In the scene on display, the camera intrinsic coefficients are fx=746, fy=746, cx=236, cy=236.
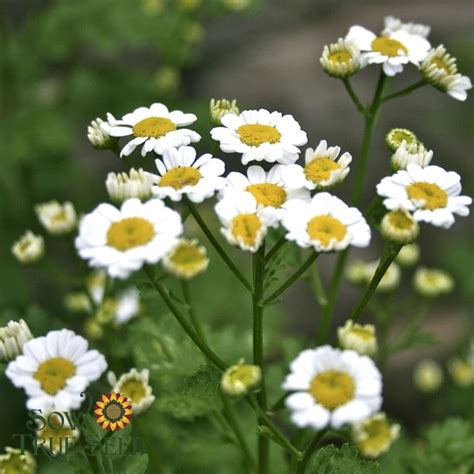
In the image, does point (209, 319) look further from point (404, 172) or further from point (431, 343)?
point (404, 172)

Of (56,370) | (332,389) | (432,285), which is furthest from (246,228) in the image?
(432,285)

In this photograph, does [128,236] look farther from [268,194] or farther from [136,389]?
[136,389]

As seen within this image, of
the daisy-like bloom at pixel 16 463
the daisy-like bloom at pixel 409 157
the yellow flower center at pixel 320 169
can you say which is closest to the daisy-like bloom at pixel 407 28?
the daisy-like bloom at pixel 409 157

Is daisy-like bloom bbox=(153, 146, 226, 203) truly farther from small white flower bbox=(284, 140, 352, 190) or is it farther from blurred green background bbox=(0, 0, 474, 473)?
blurred green background bbox=(0, 0, 474, 473)

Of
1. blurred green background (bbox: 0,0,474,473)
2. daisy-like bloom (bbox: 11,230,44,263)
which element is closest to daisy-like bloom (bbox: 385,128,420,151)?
blurred green background (bbox: 0,0,474,473)

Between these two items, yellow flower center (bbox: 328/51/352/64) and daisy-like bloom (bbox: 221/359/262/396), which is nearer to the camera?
daisy-like bloom (bbox: 221/359/262/396)

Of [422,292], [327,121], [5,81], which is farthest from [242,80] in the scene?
[422,292]
